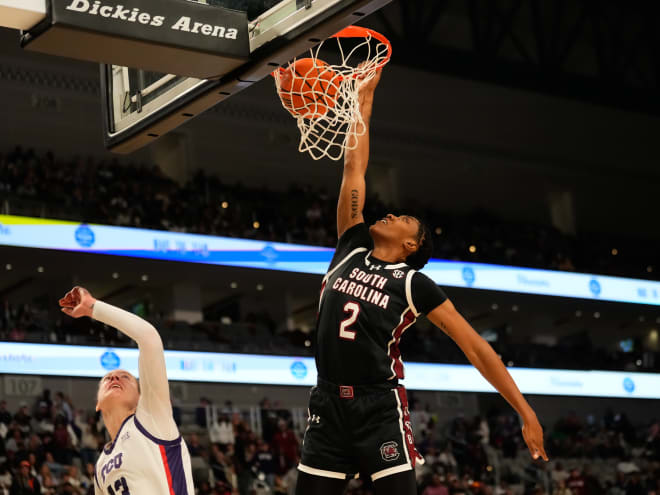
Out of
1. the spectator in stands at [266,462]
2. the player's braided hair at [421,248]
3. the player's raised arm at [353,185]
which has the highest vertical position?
the player's raised arm at [353,185]

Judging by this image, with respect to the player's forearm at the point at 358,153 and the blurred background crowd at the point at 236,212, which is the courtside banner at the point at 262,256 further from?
the player's forearm at the point at 358,153

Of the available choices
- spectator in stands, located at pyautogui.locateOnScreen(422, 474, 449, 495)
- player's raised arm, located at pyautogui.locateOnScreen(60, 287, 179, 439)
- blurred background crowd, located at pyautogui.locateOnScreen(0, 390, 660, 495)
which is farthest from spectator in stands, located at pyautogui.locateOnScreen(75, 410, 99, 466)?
player's raised arm, located at pyautogui.locateOnScreen(60, 287, 179, 439)

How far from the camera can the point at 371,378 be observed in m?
4.35

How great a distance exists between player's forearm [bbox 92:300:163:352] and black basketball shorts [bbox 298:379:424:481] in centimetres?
77

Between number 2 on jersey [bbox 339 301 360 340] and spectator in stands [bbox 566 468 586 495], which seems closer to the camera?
number 2 on jersey [bbox 339 301 360 340]

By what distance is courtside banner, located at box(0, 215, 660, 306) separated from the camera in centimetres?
1912

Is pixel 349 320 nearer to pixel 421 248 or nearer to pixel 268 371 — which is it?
pixel 421 248

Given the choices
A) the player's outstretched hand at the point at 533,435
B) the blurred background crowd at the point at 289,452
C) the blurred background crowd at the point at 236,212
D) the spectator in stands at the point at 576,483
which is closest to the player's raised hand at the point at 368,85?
the player's outstretched hand at the point at 533,435

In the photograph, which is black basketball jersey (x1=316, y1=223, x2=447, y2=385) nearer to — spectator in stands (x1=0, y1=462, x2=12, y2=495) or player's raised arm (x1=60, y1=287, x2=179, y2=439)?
player's raised arm (x1=60, y1=287, x2=179, y2=439)

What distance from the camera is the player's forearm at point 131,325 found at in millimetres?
4238

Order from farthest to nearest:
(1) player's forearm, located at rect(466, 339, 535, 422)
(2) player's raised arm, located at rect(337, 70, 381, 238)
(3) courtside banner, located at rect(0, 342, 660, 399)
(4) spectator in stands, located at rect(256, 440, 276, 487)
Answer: (3) courtside banner, located at rect(0, 342, 660, 399), (4) spectator in stands, located at rect(256, 440, 276, 487), (2) player's raised arm, located at rect(337, 70, 381, 238), (1) player's forearm, located at rect(466, 339, 535, 422)

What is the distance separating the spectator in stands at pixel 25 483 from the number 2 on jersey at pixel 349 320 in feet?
33.6

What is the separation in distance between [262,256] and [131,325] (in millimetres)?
17899

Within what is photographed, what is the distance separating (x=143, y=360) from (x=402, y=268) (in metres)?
1.23
